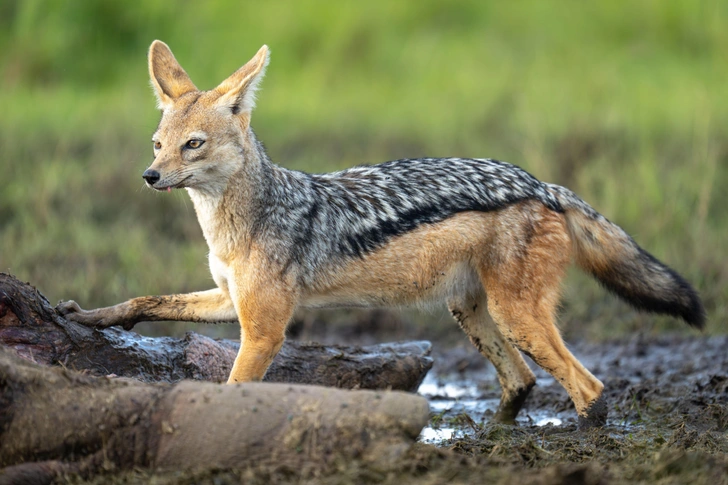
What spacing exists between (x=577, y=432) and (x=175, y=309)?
2.60 meters

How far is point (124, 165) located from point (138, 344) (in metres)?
→ 6.59

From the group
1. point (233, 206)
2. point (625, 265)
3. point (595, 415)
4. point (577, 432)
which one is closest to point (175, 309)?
point (233, 206)

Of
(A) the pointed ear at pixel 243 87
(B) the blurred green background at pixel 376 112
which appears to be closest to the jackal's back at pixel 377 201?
(A) the pointed ear at pixel 243 87

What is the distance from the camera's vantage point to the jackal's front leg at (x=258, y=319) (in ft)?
17.6

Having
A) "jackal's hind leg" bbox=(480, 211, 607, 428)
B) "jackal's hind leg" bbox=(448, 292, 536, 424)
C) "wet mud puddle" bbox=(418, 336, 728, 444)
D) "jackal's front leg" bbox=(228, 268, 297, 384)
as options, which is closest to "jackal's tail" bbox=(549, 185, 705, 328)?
"jackal's hind leg" bbox=(480, 211, 607, 428)

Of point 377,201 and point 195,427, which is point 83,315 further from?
point 377,201

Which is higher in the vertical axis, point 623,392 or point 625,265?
point 625,265

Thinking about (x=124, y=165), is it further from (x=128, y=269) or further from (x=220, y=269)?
(x=220, y=269)

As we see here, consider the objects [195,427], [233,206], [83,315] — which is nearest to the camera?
[195,427]

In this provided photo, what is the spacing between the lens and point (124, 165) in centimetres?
1155

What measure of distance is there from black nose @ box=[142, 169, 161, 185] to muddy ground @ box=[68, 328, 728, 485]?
75.7 inches

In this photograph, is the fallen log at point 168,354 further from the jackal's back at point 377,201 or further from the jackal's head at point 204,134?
the jackal's head at point 204,134

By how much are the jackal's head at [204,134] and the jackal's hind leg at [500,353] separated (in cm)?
185

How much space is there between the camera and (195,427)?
12.9 ft
